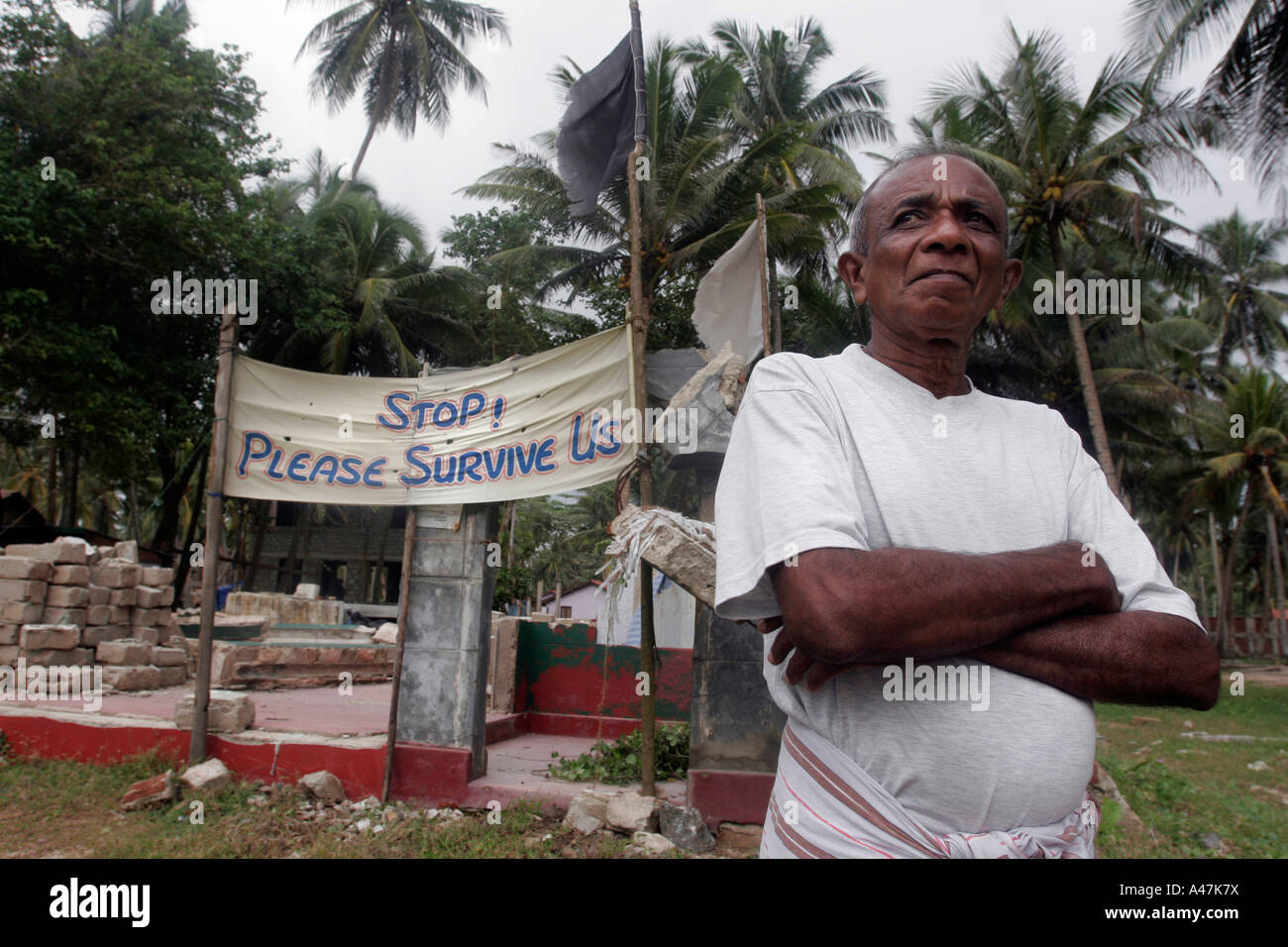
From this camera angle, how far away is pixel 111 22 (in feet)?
66.9

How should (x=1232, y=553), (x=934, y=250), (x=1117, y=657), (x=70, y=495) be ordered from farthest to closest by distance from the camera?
(x=1232, y=553) < (x=70, y=495) < (x=934, y=250) < (x=1117, y=657)

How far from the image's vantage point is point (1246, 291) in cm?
3022

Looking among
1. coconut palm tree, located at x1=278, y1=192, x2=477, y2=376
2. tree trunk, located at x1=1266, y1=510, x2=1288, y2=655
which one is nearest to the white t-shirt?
coconut palm tree, located at x1=278, y1=192, x2=477, y2=376

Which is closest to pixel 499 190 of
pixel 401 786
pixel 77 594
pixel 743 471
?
pixel 77 594

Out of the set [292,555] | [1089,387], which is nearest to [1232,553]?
[1089,387]

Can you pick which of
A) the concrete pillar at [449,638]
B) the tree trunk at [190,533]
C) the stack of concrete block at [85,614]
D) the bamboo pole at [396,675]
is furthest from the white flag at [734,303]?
the tree trunk at [190,533]

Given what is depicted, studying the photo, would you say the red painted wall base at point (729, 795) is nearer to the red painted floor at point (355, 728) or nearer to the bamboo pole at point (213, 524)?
the red painted floor at point (355, 728)

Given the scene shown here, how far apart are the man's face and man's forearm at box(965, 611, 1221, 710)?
52 centimetres

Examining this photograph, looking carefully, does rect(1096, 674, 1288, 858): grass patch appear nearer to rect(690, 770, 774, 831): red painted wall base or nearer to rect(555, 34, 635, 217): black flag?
rect(690, 770, 774, 831): red painted wall base

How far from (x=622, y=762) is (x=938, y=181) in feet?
21.6

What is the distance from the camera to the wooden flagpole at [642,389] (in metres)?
5.92

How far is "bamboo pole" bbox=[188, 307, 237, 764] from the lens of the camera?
656cm
